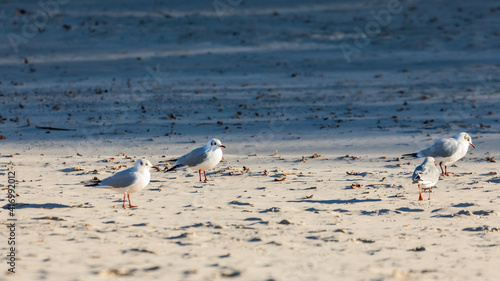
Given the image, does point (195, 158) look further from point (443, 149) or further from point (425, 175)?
point (443, 149)

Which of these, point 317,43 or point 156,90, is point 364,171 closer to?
point 156,90

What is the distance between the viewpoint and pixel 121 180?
8086mm

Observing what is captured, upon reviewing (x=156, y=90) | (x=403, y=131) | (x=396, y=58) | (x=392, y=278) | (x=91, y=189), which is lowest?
(x=392, y=278)

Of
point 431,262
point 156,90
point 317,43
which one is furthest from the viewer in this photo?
point 317,43

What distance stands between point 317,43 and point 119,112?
15634 mm

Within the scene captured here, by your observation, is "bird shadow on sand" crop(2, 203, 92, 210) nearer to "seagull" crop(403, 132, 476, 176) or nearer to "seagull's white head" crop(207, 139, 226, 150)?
"seagull's white head" crop(207, 139, 226, 150)

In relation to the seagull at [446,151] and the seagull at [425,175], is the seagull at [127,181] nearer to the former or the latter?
the seagull at [425,175]

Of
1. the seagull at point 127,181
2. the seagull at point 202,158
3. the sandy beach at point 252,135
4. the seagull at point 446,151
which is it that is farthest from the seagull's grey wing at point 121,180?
the seagull at point 446,151

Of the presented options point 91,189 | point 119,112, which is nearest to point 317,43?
point 119,112

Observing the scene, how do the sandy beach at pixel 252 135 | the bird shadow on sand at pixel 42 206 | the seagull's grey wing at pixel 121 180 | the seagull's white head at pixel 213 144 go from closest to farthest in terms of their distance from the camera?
the sandy beach at pixel 252 135 < the bird shadow on sand at pixel 42 206 < the seagull's grey wing at pixel 121 180 < the seagull's white head at pixel 213 144

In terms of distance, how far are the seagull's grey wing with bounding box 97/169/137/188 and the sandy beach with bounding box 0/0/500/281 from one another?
0.33m

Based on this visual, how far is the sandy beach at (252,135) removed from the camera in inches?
241

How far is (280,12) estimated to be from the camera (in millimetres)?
35344

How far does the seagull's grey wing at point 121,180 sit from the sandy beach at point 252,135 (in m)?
0.33
